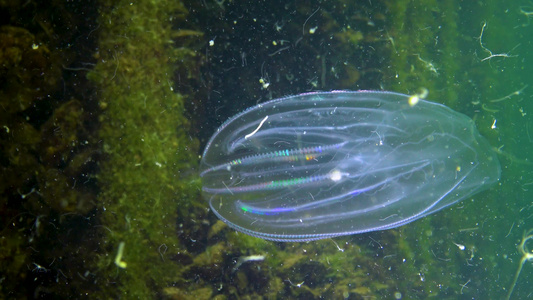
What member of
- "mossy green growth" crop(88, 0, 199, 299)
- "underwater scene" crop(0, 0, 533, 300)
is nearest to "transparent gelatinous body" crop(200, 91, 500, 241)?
"underwater scene" crop(0, 0, 533, 300)

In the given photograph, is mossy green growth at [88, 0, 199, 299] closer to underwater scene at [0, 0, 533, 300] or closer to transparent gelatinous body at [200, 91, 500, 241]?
underwater scene at [0, 0, 533, 300]

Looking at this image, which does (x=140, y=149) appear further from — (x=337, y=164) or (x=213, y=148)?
(x=337, y=164)

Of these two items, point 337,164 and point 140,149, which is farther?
point 140,149

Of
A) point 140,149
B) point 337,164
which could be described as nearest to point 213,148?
point 140,149

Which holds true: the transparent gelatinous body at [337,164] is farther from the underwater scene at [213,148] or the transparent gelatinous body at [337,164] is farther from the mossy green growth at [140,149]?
the mossy green growth at [140,149]

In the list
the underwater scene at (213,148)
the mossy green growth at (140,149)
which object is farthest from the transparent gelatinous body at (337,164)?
the mossy green growth at (140,149)
